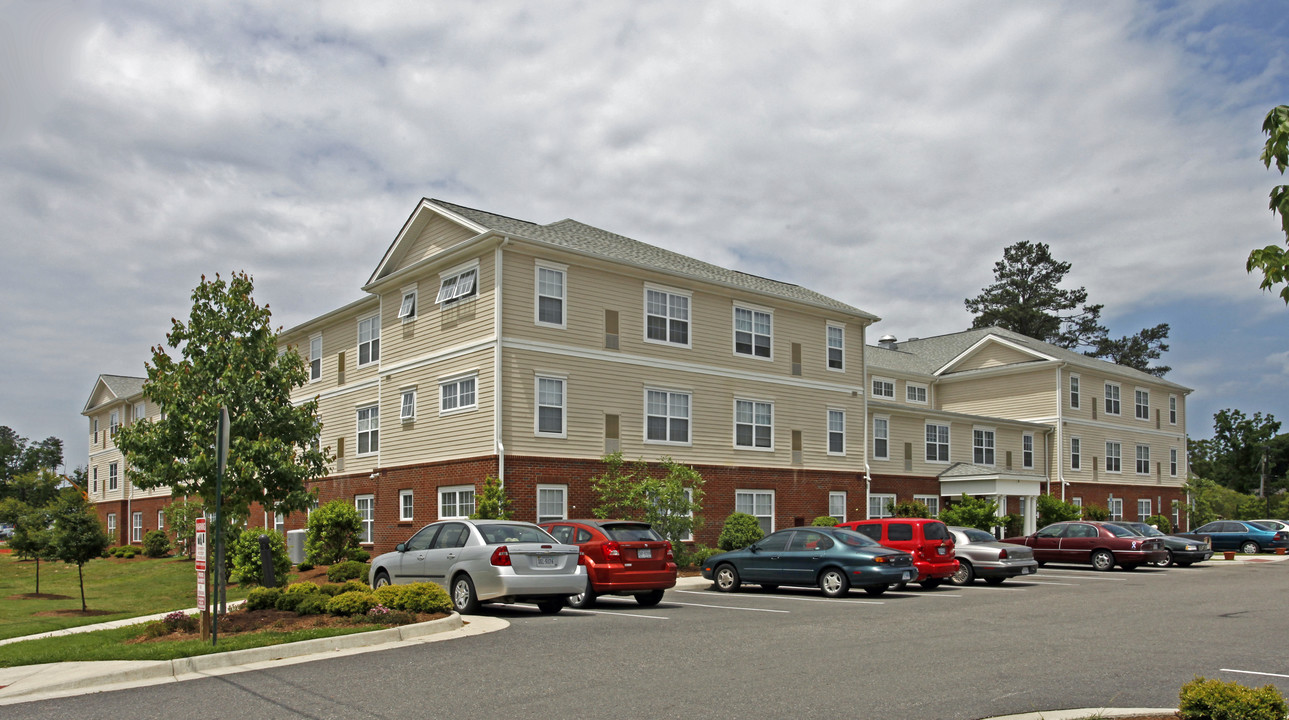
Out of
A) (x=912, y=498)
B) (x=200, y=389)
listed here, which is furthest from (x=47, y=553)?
(x=912, y=498)

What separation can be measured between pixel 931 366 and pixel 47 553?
128 feet

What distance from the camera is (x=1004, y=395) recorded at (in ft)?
162

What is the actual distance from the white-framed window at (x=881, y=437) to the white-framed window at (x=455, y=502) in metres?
17.5

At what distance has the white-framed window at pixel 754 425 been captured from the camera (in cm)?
3238

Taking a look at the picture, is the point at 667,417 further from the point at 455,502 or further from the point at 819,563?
the point at 819,563

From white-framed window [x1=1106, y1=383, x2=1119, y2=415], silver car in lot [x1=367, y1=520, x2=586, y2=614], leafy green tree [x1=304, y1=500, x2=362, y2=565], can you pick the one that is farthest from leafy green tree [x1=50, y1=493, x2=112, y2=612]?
white-framed window [x1=1106, y1=383, x2=1119, y2=415]

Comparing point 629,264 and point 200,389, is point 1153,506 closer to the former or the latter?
point 629,264

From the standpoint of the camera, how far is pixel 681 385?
3088 centimetres

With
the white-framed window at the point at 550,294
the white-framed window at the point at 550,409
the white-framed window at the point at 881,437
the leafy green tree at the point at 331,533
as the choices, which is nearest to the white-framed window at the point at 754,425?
the white-framed window at the point at 550,409

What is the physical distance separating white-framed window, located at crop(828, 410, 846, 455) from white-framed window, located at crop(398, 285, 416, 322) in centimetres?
1462

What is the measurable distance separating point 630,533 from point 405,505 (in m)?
13.9

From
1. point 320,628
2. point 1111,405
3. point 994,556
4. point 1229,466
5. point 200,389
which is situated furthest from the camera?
point 1229,466

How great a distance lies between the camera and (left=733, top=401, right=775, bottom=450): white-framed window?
106 feet

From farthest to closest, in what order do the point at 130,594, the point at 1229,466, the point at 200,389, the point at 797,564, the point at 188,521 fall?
the point at 1229,466
the point at 130,594
the point at 188,521
the point at 797,564
the point at 200,389
